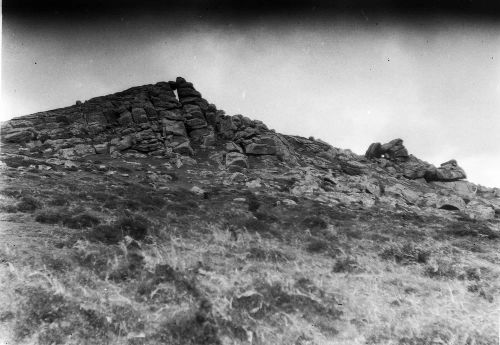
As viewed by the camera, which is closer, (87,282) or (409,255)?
(87,282)

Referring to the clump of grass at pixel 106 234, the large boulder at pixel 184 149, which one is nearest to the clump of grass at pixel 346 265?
the clump of grass at pixel 106 234

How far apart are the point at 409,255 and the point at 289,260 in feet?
24.3

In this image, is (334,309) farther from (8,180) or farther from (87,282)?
(8,180)

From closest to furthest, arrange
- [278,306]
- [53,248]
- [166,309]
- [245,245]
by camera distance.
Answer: [166,309]
[278,306]
[53,248]
[245,245]

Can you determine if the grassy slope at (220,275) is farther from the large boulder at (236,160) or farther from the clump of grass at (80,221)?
the large boulder at (236,160)

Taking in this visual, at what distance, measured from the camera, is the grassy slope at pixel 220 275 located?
9.46m

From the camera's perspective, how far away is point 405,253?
1784cm

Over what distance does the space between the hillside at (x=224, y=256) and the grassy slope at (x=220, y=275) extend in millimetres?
63

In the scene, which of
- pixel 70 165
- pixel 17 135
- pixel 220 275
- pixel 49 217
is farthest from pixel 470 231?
pixel 17 135

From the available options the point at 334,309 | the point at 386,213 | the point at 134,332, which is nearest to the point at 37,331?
the point at 134,332

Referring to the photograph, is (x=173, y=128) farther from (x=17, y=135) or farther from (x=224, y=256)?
(x=224, y=256)

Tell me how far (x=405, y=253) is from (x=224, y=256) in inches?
423

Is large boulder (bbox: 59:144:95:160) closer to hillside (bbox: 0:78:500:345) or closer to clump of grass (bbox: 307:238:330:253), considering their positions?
hillside (bbox: 0:78:500:345)

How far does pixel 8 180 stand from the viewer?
20.9 meters
